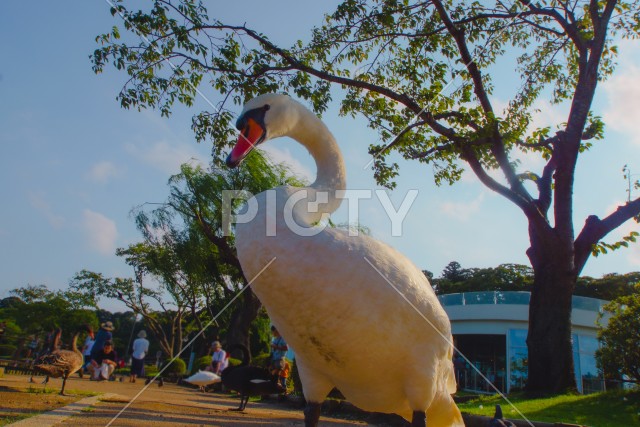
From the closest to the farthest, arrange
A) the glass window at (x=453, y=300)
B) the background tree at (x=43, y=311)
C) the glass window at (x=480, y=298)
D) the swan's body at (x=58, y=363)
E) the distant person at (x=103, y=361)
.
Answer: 1. the swan's body at (x=58, y=363)
2. the distant person at (x=103, y=361)
3. the glass window at (x=480, y=298)
4. the glass window at (x=453, y=300)
5. the background tree at (x=43, y=311)

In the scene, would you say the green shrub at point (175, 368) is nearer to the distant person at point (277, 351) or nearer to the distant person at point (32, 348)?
the distant person at point (32, 348)

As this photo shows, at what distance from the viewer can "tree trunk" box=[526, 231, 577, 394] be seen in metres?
8.94

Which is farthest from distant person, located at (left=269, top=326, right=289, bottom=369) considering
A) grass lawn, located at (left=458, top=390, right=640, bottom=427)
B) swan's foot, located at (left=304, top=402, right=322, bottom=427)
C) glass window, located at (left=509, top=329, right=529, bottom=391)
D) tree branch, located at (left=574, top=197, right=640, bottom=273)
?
glass window, located at (left=509, top=329, right=529, bottom=391)

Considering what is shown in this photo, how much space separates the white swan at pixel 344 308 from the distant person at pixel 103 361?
1023cm

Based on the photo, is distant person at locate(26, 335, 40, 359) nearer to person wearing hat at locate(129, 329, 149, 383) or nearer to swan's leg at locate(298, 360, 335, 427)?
person wearing hat at locate(129, 329, 149, 383)

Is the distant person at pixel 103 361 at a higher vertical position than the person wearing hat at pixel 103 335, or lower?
lower

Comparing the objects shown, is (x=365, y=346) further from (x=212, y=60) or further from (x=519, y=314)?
(x=519, y=314)

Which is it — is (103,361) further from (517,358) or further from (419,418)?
(517,358)

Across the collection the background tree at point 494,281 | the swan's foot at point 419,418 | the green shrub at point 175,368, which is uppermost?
the background tree at point 494,281

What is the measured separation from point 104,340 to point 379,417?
24.2 ft

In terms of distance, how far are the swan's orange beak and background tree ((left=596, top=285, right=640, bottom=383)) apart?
8340 mm

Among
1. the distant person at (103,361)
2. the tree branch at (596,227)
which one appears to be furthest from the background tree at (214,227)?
the tree branch at (596,227)

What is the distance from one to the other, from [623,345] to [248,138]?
853 centimetres

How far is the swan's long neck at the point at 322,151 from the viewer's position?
3496 mm
